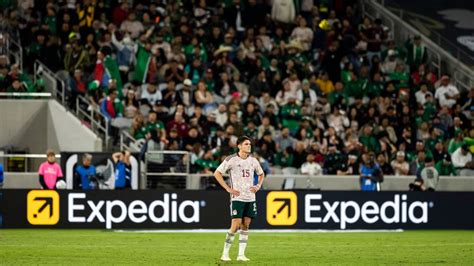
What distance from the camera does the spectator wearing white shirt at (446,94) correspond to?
3528cm

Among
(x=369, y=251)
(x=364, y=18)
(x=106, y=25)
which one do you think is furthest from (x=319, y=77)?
(x=369, y=251)

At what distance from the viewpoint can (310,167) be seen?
31516 millimetres

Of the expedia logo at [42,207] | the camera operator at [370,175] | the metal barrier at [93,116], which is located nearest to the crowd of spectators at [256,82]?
the metal barrier at [93,116]

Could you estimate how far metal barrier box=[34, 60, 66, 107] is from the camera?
32500mm

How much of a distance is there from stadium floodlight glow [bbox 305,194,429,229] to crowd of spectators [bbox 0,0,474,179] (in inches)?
85.4

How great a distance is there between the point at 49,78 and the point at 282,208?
322 inches

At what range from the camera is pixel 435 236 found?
88.0 ft

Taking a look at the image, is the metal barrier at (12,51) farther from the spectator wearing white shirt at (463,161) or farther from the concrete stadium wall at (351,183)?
the spectator wearing white shirt at (463,161)

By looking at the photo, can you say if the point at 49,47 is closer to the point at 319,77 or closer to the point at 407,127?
the point at 319,77

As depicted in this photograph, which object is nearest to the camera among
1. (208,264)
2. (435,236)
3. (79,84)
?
(208,264)

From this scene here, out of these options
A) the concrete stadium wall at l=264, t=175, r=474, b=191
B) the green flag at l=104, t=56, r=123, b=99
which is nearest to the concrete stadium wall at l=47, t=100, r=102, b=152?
the green flag at l=104, t=56, r=123, b=99

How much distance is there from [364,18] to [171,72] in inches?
327

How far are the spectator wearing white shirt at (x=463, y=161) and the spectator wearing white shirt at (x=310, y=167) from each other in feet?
13.6

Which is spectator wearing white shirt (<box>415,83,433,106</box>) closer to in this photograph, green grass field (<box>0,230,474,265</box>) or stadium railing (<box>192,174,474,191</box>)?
stadium railing (<box>192,174,474,191</box>)
